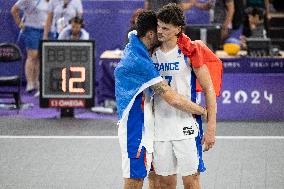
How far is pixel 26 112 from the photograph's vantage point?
46.8 ft

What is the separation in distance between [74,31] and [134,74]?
8.11 metres

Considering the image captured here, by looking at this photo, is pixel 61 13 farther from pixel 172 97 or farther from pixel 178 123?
pixel 172 97

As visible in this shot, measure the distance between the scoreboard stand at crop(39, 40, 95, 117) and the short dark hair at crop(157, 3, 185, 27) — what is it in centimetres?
692

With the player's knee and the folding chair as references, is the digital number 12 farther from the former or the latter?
the player's knee

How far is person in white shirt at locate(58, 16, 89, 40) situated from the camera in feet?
48.0

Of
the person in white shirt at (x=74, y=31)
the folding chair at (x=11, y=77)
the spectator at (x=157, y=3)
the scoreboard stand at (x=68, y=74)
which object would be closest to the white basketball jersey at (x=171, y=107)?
the spectator at (x=157, y=3)

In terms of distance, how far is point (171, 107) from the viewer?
6.91 metres

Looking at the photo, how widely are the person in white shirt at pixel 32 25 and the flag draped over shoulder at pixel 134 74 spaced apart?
30.8 feet

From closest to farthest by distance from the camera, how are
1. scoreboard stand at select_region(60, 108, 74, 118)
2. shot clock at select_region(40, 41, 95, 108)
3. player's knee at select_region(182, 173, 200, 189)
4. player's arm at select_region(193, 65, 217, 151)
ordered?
player's arm at select_region(193, 65, 217, 151), player's knee at select_region(182, 173, 200, 189), shot clock at select_region(40, 41, 95, 108), scoreboard stand at select_region(60, 108, 74, 118)

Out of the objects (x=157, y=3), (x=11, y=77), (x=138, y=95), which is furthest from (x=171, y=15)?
(x=11, y=77)

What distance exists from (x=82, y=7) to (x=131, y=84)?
9.92 meters

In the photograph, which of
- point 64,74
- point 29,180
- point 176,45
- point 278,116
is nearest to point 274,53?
point 278,116

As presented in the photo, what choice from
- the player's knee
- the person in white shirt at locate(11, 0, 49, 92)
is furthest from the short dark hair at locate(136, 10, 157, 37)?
the person in white shirt at locate(11, 0, 49, 92)

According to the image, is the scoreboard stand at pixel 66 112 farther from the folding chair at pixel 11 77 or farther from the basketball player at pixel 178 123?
the basketball player at pixel 178 123
